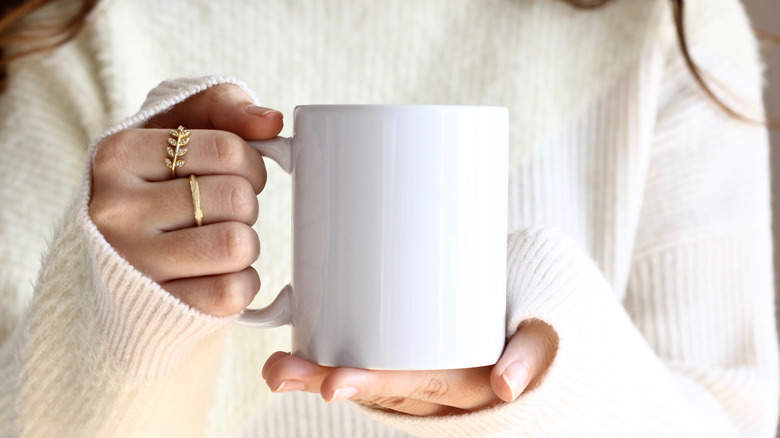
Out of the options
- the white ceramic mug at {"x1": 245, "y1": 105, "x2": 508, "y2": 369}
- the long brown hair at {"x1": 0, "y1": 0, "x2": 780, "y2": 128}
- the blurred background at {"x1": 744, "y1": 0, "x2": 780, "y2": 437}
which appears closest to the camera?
the white ceramic mug at {"x1": 245, "y1": 105, "x2": 508, "y2": 369}

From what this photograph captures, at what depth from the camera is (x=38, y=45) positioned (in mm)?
903

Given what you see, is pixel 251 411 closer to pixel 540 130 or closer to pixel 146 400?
pixel 146 400

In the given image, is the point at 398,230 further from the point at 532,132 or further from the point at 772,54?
the point at 772,54

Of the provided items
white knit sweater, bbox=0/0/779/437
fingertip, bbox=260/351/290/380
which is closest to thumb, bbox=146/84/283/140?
fingertip, bbox=260/351/290/380

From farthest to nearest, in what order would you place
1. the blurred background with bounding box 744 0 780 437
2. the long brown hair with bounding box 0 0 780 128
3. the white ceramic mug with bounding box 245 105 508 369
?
the blurred background with bounding box 744 0 780 437 → the long brown hair with bounding box 0 0 780 128 → the white ceramic mug with bounding box 245 105 508 369

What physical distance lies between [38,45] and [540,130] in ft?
2.09

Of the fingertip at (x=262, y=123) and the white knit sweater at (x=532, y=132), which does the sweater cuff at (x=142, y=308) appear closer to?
the fingertip at (x=262, y=123)

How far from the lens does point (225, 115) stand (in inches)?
19.6

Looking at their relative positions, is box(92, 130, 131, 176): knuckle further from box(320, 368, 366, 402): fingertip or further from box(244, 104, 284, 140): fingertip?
box(320, 368, 366, 402): fingertip

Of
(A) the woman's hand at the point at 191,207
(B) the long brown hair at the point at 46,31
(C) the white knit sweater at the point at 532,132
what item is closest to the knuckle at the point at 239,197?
(A) the woman's hand at the point at 191,207

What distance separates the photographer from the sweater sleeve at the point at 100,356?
0.51 m

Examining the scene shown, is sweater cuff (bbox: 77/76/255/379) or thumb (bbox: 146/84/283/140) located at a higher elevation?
thumb (bbox: 146/84/283/140)

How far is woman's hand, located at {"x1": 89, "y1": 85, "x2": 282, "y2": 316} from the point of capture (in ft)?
1.47

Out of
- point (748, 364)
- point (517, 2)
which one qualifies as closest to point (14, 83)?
point (517, 2)
